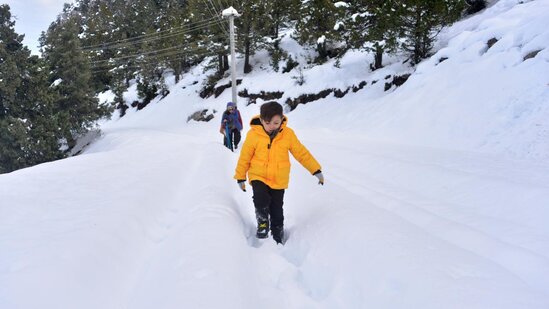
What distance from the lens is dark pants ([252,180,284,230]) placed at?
4121 millimetres

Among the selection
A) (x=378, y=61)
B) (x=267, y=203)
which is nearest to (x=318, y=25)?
(x=378, y=61)

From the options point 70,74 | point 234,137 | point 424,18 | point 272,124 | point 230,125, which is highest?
point 424,18

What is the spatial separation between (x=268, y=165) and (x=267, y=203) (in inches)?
17.5

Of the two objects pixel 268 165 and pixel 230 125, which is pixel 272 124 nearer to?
pixel 268 165

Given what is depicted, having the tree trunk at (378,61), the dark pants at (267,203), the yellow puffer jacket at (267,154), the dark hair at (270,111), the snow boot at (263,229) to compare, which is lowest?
the snow boot at (263,229)

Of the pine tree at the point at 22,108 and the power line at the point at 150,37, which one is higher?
the power line at the point at 150,37

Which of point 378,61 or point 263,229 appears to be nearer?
point 263,229

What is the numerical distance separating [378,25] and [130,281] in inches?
542

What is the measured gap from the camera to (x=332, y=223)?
4.05 m

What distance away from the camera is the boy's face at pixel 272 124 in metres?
3.86

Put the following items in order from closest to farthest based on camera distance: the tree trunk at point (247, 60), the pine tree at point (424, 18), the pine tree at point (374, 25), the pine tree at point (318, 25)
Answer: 1. the pine tree at point (424, 18)
2. the pine tree at point (374, 25)
3. the pine tree at point (318, 25)
4. the tree trunk at point (247, 60)

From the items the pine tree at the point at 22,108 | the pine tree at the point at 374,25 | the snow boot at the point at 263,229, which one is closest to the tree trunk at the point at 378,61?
the pine tree at the point at 374,25

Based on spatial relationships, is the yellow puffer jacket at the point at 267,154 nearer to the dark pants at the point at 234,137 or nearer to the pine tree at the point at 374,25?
the dark pants at the point at 234,137

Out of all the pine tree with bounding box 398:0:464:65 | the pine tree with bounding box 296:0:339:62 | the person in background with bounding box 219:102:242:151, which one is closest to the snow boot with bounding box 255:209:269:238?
the person in background with bounding box 219:102:242:151
